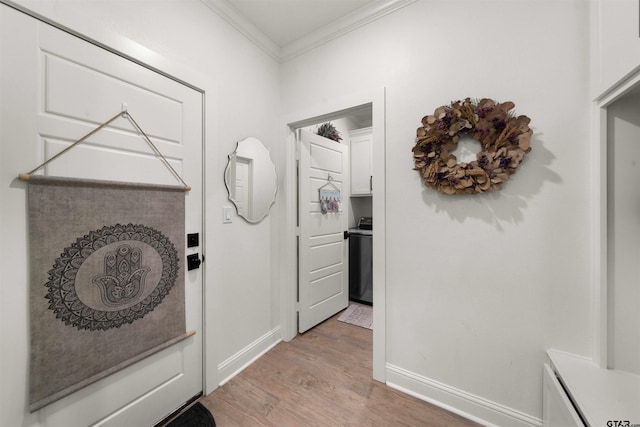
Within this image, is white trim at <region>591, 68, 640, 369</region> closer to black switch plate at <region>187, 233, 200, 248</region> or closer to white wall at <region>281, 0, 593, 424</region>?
white wall at <region>281, 0, 593, 424</region>

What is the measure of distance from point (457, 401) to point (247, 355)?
60.5 inches

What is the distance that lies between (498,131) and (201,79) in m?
1.87

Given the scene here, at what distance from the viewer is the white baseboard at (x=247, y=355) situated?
1.79 meters

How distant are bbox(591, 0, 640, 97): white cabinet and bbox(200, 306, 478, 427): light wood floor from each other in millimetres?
1910

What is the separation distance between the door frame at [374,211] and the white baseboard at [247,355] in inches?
5.0

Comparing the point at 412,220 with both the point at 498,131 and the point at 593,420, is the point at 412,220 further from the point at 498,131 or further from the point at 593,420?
the point at 593,420

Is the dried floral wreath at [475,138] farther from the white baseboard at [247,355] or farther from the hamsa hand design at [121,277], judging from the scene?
the white baseboard at [247,355]

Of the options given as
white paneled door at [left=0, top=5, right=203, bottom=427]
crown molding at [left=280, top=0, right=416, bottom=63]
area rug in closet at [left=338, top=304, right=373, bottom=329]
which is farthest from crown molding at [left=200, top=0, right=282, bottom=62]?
area rug in closet at [left=338, top=304, right=373, bottom=329]

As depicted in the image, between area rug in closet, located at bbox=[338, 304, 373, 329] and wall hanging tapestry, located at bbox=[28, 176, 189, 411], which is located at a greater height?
wall hanging tapestry, located at bbox=[28, 176, 189, 411]

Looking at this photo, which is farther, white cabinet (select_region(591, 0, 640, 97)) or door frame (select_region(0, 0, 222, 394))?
door frame (select_region(0, 0, 222, 394))

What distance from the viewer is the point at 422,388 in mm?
1619

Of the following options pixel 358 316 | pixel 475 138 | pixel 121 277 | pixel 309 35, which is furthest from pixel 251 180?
pixel 358 316

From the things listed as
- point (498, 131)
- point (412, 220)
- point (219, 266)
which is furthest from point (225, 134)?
point (498, 131)

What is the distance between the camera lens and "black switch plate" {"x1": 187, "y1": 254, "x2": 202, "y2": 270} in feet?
5.11
